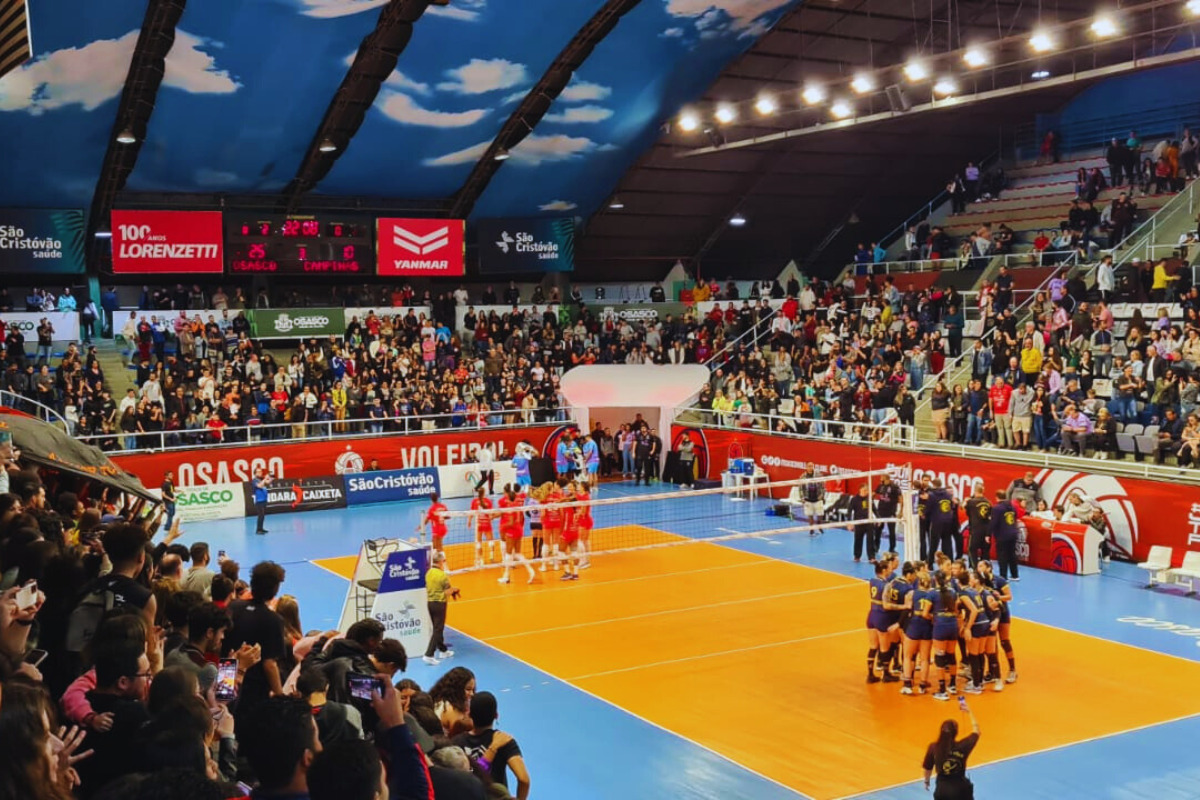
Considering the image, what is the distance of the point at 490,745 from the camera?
26.7 feet

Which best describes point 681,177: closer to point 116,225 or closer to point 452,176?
point 452,176

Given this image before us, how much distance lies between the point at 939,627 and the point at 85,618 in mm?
11025

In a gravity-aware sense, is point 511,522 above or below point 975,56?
below

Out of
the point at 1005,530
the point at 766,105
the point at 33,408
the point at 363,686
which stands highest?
the point at 766,105

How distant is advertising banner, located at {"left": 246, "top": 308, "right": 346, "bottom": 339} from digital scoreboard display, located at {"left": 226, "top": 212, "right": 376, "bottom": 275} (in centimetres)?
137

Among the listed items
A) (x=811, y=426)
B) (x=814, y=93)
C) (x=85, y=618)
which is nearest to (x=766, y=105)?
(x=814, y=93)

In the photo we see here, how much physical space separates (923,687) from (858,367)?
56.8ft

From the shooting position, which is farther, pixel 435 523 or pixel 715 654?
pixel 435 523

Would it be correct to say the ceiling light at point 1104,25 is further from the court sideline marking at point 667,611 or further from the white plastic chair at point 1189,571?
the court sideline marking at point 667,611

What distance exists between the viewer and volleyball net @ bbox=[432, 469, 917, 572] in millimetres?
22047

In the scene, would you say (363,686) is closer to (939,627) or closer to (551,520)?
(939,627)

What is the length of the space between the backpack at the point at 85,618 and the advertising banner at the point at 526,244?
33623mm

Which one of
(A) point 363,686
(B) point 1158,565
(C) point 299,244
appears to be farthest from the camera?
(C) point 299,244

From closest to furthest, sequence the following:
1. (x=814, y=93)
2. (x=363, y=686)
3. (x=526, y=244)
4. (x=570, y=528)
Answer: (x=363, y=686) < (x=570, y=528) < (x=814, y=93) < (x=526, y=244)
